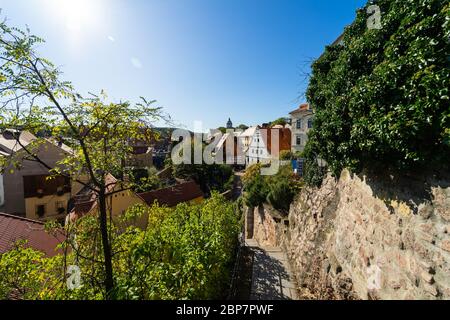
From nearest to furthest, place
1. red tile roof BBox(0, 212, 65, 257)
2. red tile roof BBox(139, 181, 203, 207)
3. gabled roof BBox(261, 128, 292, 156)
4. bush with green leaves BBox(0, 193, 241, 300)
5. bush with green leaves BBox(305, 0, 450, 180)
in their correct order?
1. bush with green leaves BBox(305, 0, 450, 180)
2. bush with green leaves BBox(0, 193, 241, 300)
3. red tile roof BBox(0, 212, 65, 257)
4. red tile roof BBox(139, 181, 203, 207)
5. gabled roof BBox(261, 128, 292, 156)

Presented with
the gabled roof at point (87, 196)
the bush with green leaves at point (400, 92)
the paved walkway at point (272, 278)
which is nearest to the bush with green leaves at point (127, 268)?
the gabled roof at point (87, 196)

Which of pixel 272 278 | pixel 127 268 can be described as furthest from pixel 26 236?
pixel 272 278

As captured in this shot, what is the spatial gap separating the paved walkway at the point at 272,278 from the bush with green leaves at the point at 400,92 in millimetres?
4474

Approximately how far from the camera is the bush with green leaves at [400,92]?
101 inches

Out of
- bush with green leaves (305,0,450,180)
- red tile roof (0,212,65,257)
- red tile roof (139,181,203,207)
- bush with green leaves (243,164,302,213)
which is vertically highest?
bush with green leaves (305,0,450,180)

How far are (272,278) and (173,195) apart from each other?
1273 centimetres

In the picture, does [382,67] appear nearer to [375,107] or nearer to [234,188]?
[375,107]

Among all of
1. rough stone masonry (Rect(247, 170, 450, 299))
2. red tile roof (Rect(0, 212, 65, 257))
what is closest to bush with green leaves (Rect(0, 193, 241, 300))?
rough stone masonry (Rect(247, 170, 450, 299))

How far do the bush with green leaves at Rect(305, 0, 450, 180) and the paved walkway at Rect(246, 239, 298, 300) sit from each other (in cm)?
447

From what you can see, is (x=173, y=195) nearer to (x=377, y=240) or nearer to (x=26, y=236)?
(x=26, y=236)

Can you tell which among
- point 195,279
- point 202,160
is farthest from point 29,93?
point 202,160

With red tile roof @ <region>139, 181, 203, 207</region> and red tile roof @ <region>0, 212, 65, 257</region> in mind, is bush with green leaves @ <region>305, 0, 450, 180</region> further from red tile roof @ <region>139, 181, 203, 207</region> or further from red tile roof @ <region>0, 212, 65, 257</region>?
red tile roof @ <region>139, 181, 203, 207</region>

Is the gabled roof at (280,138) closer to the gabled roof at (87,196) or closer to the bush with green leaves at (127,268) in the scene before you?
the gabled roof at (87,196)

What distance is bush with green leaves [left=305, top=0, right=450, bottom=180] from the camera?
8.43 ft
